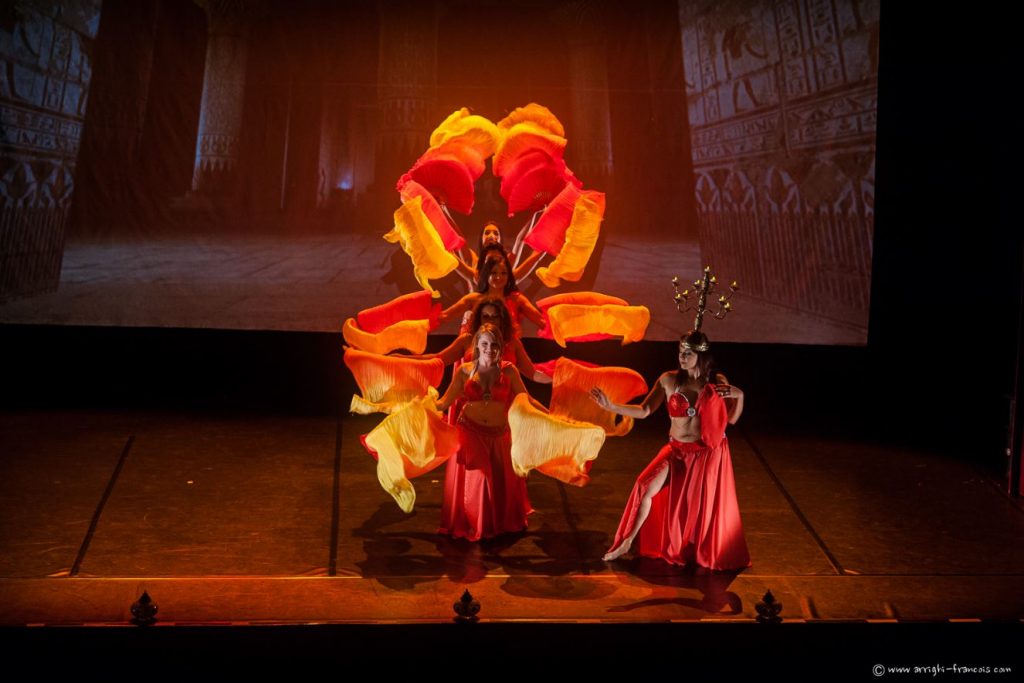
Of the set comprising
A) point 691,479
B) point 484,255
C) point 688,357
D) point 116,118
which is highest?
point 116,118

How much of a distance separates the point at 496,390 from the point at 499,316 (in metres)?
0.29

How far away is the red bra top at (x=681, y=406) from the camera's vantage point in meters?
4.07

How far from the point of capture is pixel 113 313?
639 cm

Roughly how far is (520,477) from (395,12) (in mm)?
3212

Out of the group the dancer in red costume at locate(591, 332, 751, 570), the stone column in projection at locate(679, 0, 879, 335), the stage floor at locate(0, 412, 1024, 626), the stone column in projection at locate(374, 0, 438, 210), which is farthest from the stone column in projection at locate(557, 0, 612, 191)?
the dancer in red costume at locate(591, 332, 751, 570)

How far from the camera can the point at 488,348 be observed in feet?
13.9

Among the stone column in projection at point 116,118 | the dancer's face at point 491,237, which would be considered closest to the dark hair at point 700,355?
the dancer's face at point 491,237

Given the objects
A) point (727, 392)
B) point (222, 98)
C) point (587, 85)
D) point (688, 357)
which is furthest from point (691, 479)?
point (222, 98)

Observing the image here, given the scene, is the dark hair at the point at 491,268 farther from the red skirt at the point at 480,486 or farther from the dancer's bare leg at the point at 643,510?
the dancer's bare leg at the point at 643,510

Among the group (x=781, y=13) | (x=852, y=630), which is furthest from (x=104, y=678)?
(x=781, y=13)

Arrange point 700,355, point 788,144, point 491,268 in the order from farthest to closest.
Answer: point 788,144
point 491,268
point 700,355

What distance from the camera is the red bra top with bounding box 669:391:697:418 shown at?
4.07 meters

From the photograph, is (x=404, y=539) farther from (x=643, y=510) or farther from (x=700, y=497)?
(x=700, y=497)

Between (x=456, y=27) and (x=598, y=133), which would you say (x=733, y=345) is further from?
(x=456, y=27)
